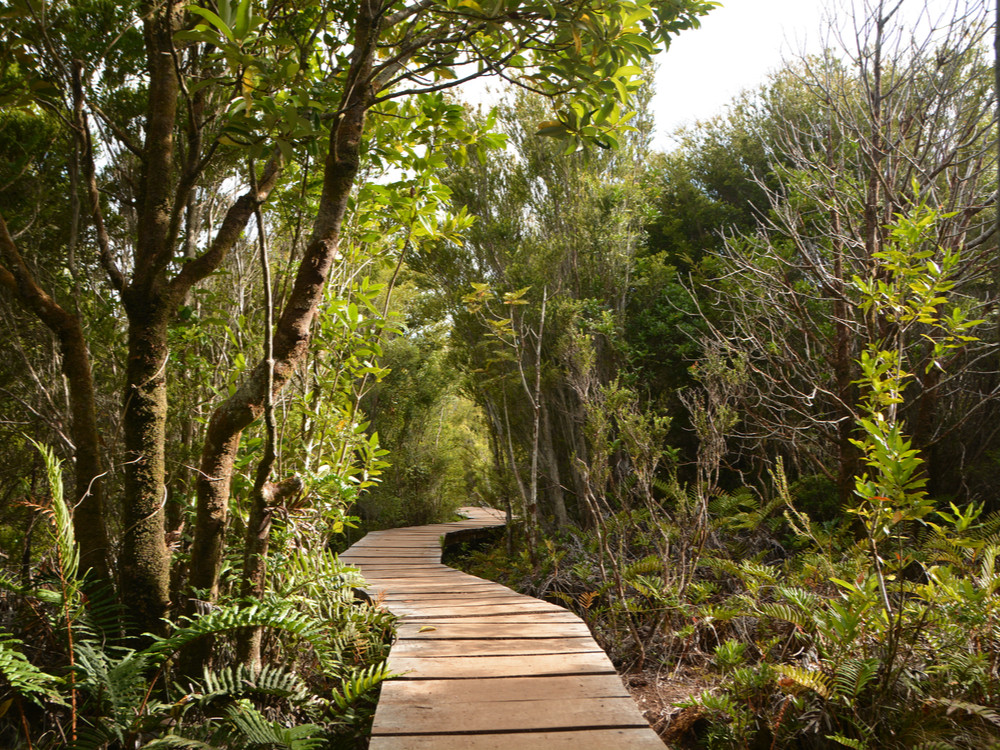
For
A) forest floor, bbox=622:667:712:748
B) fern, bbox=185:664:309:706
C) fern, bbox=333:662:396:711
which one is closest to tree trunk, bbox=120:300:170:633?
fern, bbox=185:664:309:706

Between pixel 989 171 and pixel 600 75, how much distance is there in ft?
16.2

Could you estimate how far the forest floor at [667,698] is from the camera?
10.1ft

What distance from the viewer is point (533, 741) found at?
77.8 inches

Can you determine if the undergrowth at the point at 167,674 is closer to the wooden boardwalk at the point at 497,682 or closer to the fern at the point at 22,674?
the fern at the point at 22,674

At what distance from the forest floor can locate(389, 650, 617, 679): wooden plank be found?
0.62 metres

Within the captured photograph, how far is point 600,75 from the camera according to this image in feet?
7.75

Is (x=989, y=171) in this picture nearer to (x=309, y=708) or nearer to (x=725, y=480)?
(x=725, y=480)

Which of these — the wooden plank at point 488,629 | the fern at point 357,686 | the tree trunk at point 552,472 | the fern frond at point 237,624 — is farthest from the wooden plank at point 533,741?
the tree trunk at point 552,472

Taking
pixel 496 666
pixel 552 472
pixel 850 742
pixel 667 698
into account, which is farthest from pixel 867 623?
pixel 552 472

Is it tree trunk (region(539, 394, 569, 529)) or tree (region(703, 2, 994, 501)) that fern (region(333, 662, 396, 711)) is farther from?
tree trunk (region(539, 394, 569, 529))

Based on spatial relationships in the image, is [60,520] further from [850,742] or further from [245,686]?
[850,742]

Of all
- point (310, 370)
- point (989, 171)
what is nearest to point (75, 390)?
point (310, 370)

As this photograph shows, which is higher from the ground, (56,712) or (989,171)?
(989,171)

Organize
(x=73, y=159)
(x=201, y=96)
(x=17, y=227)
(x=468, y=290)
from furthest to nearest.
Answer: (x=468, y=290)
(x=17, y=227)
(x=201, y=96)
(x=73, y=159)
